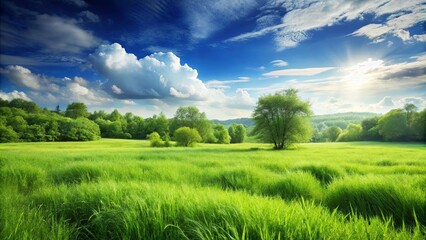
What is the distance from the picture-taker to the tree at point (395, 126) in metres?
57.1

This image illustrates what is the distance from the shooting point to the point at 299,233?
169 cm

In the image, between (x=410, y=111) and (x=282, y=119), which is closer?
(x=282, y=119)

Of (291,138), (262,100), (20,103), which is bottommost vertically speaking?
(291,138)

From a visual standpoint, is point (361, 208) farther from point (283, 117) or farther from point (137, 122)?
point (137, 122)

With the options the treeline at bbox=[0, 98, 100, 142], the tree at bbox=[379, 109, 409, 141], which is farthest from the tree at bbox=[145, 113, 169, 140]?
the tree at bbox=[379, 109, 409, 141]

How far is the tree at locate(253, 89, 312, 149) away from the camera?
121 ft

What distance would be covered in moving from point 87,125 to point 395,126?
88122 millimetres

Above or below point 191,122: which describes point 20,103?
above

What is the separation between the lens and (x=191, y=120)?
260ft

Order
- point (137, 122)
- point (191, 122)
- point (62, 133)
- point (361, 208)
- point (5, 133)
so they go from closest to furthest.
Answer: point (361, 208)
point (5, 133)
point (62, 133)
point (191, 122)
point (137, 122)

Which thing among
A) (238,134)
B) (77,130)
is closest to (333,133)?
(238,134)

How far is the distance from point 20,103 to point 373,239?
98469 millimetres

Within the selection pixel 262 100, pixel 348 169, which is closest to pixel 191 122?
pixel 262 100

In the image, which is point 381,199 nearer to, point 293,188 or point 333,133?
point 293,188
